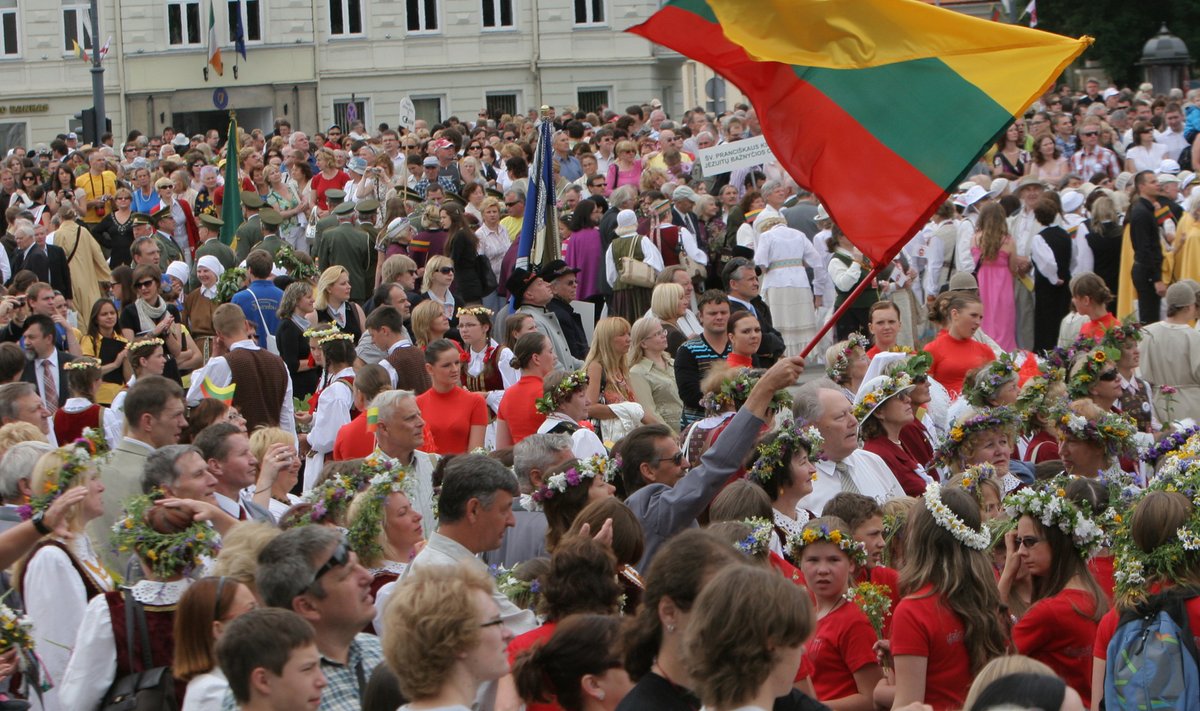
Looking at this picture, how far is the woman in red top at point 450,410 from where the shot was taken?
11.3m

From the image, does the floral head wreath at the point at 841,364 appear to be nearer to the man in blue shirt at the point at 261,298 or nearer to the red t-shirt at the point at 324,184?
the man in blue shirt at the point at 261,298

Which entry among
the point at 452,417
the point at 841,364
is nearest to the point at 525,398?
the point at 452,417

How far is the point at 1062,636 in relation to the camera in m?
6.77

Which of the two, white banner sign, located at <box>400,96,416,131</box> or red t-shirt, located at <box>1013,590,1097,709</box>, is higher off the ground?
white banner sign, located at <box>400,96,416,131</box>

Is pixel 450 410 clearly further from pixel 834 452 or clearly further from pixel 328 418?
pixel 834 452

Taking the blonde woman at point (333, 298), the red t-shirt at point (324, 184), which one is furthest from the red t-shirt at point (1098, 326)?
the red t-shirt at point (324, 184)

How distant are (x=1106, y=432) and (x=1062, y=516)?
9.07 feet

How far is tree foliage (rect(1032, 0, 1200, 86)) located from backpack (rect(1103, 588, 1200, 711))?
148 feet

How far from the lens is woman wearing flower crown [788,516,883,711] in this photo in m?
6.70

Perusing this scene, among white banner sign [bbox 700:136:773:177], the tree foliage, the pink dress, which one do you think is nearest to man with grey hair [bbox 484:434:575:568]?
the pink dress

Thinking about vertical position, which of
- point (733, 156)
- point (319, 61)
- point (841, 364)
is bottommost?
point (841, 364)

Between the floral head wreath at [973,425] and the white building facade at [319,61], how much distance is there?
155 ft

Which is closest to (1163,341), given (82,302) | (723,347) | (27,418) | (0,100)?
(723,347)

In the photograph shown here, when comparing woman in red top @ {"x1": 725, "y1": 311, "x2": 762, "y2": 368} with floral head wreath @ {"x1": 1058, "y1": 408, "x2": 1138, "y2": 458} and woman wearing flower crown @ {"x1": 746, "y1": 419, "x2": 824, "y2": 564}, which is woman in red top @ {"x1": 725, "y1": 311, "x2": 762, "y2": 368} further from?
woman wearing flower crown @ {"x1": 746, "y1": 419, "x2": 824, "y2": 564}
